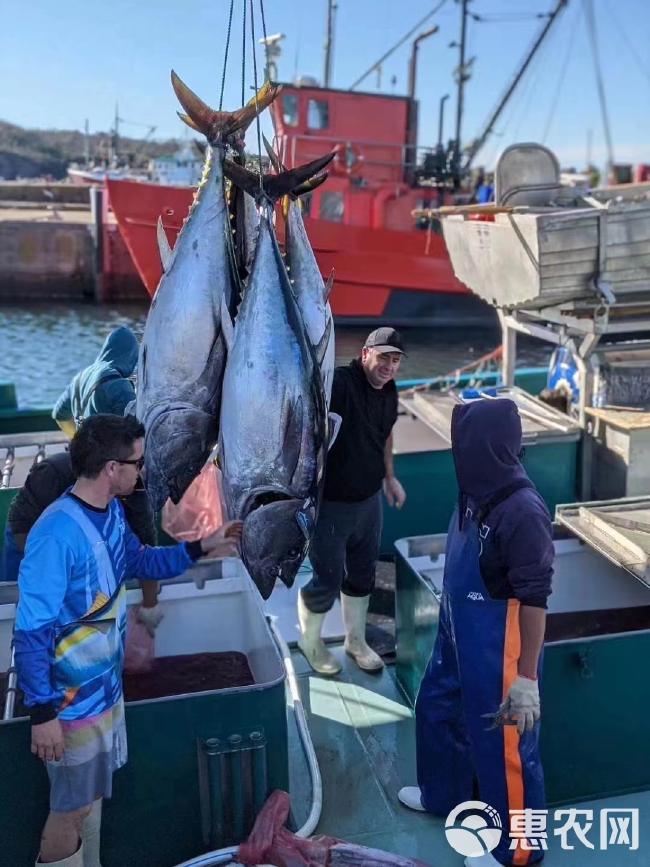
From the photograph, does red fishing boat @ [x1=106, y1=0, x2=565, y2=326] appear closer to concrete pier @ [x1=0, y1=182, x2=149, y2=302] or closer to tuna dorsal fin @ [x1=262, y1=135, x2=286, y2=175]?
concrete pier @ [x1=0, y1=182, x2=149, y2=302]

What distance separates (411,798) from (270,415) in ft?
5.64

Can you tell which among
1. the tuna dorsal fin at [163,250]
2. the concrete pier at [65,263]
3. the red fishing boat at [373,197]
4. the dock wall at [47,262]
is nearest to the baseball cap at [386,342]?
the tuna dorsal fin at [163,250]

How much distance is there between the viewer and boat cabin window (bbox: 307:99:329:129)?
49.6ft

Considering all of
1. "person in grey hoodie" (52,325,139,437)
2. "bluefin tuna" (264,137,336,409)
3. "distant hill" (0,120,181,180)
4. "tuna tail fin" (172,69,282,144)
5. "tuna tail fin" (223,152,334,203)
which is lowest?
"person in grey hoodie" (52,325,139,437)

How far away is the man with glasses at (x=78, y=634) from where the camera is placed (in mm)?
1990

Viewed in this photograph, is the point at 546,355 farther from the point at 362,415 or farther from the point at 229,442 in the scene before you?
the point at 229,442

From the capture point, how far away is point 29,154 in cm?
7456

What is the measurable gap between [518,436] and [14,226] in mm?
24198

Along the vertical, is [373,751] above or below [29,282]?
below

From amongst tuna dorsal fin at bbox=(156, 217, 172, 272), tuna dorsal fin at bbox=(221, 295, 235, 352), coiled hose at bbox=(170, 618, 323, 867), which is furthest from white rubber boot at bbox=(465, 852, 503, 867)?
tuna dorsal fin at bbox=(156, 217, 172, 272)

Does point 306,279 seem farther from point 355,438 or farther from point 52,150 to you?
point 52,150

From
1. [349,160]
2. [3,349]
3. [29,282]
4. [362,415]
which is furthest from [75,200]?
[362,415]

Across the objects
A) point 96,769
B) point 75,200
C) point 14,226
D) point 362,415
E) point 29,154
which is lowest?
point 96,769

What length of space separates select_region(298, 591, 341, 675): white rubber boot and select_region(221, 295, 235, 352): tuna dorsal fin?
1.90 meters
